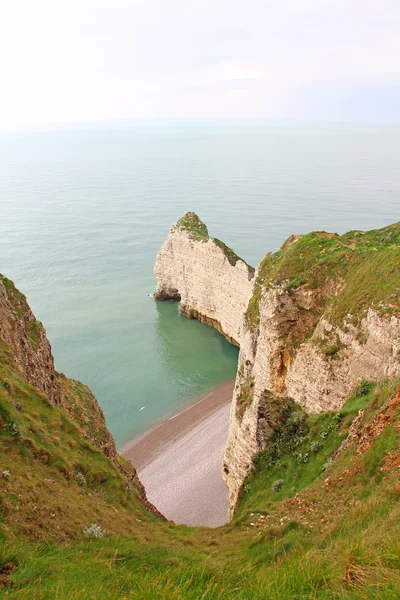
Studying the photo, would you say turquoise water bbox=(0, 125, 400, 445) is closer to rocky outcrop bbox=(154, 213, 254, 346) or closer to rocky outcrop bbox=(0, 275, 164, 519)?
rocky outcrop bbox=(154, 213, 254, 346)

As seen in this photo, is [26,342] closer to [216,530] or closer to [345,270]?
[216,530]

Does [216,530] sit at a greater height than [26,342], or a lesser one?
lesser

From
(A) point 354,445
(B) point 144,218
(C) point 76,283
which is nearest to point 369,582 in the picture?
(A) point 354,445

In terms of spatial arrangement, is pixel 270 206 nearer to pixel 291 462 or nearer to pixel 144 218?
pixel 144 218

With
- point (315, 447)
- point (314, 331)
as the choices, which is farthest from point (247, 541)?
point (314, 331)

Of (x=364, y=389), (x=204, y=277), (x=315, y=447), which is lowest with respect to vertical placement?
(x=315, y=447)

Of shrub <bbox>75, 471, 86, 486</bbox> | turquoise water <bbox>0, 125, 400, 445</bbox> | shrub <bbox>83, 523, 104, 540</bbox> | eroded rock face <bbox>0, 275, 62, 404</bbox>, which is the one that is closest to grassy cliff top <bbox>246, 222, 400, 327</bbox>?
eroded rock face <bbox>0, 275, 62, 404</bbox>
